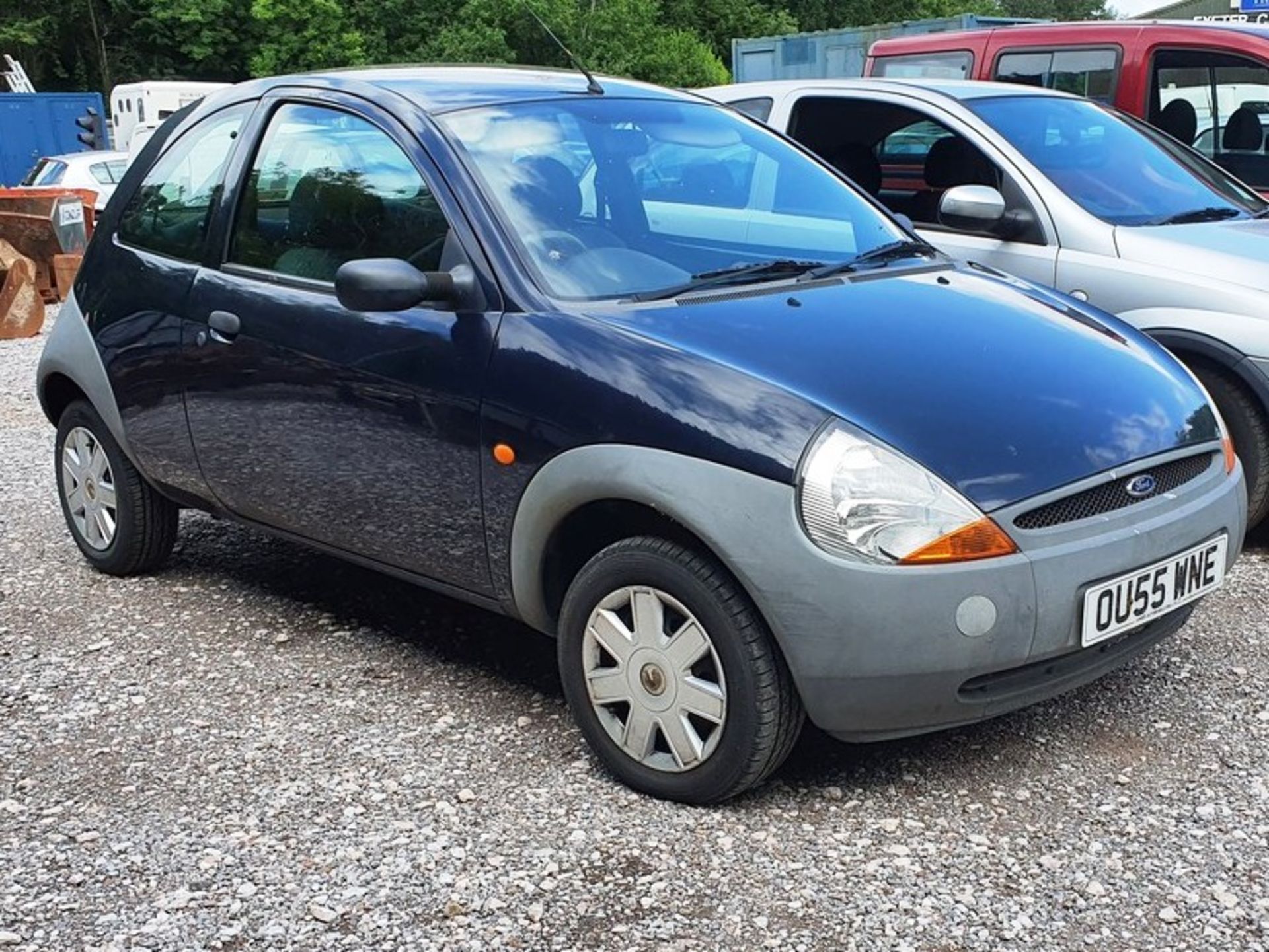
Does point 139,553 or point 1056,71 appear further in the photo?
point 1056,71

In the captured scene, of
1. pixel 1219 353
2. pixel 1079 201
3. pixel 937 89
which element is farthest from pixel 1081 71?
pixel 1219 353

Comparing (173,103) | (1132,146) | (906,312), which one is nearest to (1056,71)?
(1132,146)

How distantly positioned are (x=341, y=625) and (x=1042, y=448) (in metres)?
2.39

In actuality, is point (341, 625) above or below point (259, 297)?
below

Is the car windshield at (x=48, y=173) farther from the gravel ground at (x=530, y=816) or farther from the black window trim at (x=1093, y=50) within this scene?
the gravel ground at (x=530, y=816)

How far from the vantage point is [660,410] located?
3176mm

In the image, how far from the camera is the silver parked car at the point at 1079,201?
4.93m

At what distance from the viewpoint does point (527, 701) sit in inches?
155

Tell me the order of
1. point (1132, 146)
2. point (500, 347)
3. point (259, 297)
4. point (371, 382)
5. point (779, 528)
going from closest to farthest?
point (779, 528)
point (500, 347)
point (371, 382)
point (259, 297)
point (1132, 146)

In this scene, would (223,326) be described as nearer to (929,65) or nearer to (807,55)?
(929,65)

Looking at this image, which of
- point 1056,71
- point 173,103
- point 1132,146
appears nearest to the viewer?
point 1132,146

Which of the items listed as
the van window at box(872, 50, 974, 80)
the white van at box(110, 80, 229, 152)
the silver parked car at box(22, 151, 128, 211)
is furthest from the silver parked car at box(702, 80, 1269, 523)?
the white van at box(110, 80, 229, 152)

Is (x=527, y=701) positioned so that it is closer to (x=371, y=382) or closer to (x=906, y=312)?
(x=371, y=382)

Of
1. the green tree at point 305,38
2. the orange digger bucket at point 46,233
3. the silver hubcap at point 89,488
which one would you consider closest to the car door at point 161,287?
the silver hubcap at point 89,488
